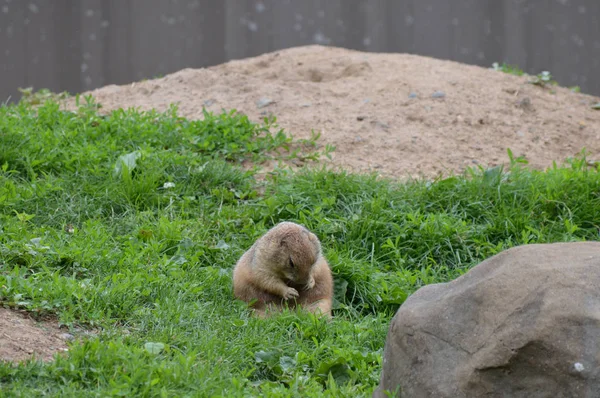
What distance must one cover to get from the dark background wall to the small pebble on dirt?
9.14ft

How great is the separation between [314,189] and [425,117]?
2.10 metres

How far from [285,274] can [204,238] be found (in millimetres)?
1073

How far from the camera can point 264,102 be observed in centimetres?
877

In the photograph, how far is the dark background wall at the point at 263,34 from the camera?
11.2m

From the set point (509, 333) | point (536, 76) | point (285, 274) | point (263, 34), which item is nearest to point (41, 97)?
point (263, 34)

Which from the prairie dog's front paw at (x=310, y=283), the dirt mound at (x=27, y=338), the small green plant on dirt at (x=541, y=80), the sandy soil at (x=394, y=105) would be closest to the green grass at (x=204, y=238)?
the dirt mound at (x=27, y=338)

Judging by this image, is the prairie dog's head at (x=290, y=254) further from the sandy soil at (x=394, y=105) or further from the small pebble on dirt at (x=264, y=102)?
the small pebble on dirt at (x=264, y=102)

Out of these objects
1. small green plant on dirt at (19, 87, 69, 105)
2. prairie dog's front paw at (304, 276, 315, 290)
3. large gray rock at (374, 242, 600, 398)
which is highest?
large gray rock at (374, 242, 600, 398)

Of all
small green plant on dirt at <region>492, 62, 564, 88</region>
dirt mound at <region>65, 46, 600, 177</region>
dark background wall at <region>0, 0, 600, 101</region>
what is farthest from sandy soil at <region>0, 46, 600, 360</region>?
dark background wall at <region>0, 0, 600, 101</region>

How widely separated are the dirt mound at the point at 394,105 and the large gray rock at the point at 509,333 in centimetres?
386

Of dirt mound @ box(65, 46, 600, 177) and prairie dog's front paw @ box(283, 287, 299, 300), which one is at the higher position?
dirt mound @ box(65, 46, 600, 177)

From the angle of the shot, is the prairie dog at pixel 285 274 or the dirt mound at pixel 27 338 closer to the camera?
the dirt mound at pixel 27 338

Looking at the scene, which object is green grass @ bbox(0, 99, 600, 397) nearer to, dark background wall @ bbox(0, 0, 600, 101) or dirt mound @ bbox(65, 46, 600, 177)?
dirt mound @ bbox(65, 46, 600, 177)

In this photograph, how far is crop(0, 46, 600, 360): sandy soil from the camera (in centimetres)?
799
